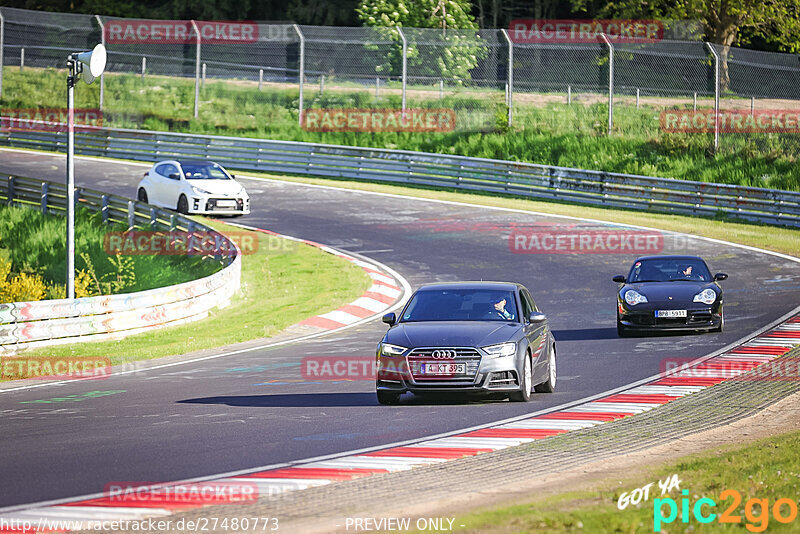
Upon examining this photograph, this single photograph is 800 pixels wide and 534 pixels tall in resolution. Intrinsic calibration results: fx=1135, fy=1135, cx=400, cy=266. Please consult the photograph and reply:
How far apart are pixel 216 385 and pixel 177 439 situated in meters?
3.91

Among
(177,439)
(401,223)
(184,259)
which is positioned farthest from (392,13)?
(177,439)

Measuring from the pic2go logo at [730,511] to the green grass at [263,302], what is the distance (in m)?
11.5

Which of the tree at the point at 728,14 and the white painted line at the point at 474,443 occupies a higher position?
the tree at the point at 728,14

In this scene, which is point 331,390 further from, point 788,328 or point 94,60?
point 788,328

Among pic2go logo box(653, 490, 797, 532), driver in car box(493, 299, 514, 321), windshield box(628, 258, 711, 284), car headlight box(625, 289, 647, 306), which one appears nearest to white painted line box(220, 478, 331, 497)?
pic2go logo box(653, 490, 797, 532)

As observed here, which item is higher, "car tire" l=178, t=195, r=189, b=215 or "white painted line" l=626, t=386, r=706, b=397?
"car tire" l=178, t=195, r=189, b=215

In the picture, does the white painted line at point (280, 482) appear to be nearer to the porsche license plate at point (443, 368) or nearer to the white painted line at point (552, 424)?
the white painted line at point (552, 424)

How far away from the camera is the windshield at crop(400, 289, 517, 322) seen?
13359 mm

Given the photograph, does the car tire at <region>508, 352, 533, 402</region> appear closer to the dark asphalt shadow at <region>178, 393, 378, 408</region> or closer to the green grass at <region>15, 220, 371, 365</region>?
the dark asphalt shadow at <region>178, 393, 378, 408</region>

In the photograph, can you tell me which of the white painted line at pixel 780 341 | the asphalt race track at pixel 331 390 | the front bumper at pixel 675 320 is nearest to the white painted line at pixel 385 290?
the asphalt race track at pixel 331 390

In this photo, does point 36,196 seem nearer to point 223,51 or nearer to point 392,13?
point 223,51

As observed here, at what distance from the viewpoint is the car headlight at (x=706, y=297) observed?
18.3 m

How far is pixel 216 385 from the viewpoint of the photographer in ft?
47.7

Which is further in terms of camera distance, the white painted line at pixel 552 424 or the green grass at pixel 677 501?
the white painted line at pixel 552 424
